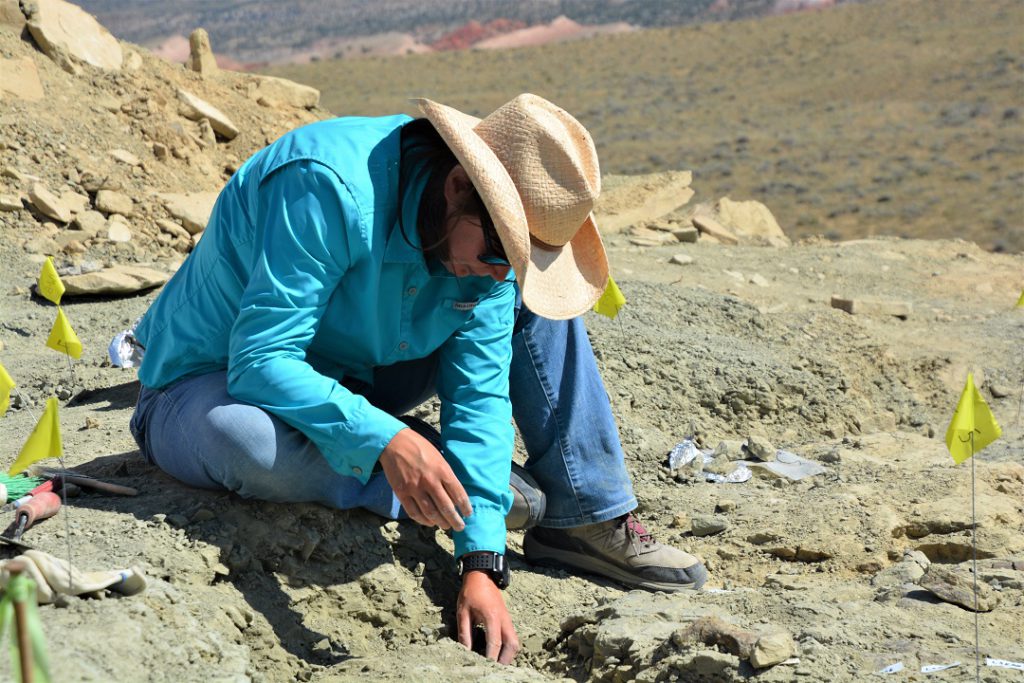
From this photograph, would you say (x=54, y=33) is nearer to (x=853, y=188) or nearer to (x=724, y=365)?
(x=724, y=365)

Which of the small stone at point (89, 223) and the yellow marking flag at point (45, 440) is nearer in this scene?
the yellow marking flag at point (45, 440)

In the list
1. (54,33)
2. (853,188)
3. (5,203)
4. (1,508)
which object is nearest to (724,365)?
(1,508)

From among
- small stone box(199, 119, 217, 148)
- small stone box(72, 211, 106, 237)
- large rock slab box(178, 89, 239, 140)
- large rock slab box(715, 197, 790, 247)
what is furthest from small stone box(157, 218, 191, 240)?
large rock slab box(715, 197, 790, 247)

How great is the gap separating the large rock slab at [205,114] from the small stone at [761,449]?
4.65 metres

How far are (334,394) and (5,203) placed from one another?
429 centimetres

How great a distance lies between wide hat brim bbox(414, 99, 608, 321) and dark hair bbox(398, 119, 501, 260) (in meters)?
0.08

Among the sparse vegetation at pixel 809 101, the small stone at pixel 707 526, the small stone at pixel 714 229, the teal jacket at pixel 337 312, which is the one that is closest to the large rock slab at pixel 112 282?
the teal jacket at pixel 337 312

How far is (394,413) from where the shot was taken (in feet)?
9.68

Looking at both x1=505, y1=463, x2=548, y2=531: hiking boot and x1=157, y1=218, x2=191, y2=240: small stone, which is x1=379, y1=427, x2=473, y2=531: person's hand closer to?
x1=505, y1=463, x2=548, y2=531: hiking boot

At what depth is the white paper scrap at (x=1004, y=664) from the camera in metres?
2.33

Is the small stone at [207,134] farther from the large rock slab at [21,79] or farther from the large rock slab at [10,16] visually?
the large rock slab at [10,16]

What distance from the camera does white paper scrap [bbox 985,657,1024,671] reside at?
7.64ft

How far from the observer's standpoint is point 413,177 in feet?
8.03

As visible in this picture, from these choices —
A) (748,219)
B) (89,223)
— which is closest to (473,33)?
(748,219)
